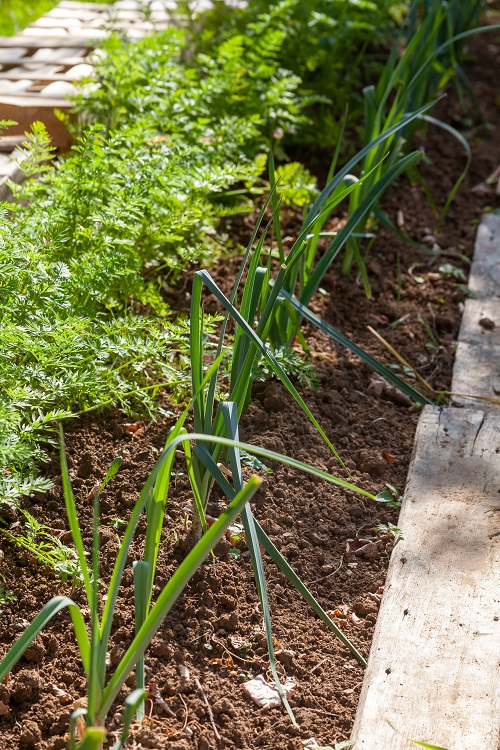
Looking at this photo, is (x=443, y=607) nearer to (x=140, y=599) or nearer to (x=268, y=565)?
(x=268, y=565)

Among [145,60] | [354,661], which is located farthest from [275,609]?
[145,60]

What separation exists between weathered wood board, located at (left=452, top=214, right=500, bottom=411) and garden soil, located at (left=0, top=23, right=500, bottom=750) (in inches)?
1.9

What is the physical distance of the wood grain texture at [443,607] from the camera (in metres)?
1.60

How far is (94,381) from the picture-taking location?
1.96m

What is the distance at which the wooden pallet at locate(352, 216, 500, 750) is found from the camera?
A: 160 cm

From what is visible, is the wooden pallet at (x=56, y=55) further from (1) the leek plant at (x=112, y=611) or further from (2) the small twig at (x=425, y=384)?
(1) the leek plant at (x=112, y=611)

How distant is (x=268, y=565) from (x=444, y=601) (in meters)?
0.41

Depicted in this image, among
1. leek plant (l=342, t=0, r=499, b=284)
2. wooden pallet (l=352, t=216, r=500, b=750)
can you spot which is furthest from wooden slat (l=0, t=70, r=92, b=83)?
wooden pallet (l=352, t=216, r=500, b=750)

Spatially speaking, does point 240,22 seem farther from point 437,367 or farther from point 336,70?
point 437,367

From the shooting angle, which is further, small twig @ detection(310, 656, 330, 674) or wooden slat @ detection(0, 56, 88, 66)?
wooden slat @ detection(0, 56, 88, 66)

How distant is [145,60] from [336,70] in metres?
1.43

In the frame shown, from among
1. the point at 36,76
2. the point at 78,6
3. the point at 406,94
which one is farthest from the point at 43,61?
the point at 406,94

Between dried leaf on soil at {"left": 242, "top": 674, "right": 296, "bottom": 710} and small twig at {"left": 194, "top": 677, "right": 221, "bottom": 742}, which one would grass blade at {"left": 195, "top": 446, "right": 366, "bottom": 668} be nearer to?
dried leaf on soil at {"left": 242, "top": 674, "right": 296, "bottom": 710}

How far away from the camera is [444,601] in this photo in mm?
1855
